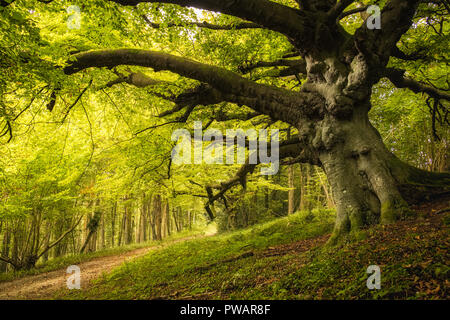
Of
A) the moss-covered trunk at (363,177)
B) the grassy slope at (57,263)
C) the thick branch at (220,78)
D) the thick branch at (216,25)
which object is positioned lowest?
the grassy slope at (57,263)

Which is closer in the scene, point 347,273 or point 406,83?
point 347,273

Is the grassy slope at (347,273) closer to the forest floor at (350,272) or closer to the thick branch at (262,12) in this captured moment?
the forest floor at (350,272)

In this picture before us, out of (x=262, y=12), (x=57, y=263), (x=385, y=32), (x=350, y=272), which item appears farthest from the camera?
(x=57, y=263)

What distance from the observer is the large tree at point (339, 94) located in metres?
4.62

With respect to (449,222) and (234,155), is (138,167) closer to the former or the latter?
(234,155)

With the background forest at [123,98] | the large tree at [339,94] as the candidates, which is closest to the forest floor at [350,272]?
the large tree at [339,94]

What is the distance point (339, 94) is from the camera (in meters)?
5.19

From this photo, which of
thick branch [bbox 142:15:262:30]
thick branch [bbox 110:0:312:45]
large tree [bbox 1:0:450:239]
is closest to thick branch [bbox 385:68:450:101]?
large tree [bbox 1:0:450:239]

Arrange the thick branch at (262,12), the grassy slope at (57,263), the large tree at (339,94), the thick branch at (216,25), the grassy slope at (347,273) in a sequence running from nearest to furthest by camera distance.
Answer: the grassy slope at (347,273) < the thick branch at (262,12) < the large tree at (339,94) < the thick branch at (216,25) < the grassy slope at (57,263)

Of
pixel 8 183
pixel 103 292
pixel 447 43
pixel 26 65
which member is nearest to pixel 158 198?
pixel 8 183

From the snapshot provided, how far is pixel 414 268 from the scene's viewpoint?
2.80 metres

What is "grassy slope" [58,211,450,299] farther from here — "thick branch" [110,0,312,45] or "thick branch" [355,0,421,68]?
"thick branch" [110,0,312,45]

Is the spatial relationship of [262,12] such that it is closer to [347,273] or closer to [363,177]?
[363,177]

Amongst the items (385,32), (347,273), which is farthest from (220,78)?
(347,273)
